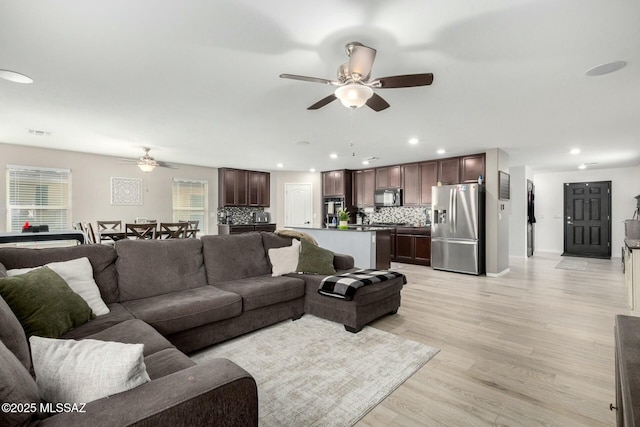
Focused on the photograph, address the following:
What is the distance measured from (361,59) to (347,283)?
1.99m

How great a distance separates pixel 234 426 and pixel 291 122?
363cm

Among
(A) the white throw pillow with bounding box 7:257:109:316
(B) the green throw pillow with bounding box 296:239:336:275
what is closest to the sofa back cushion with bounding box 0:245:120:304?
(A) the white throw pillow with bounding box 7:257:109:316

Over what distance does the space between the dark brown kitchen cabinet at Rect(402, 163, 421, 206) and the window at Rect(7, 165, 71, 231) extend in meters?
7.27

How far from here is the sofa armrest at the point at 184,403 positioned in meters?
0.87

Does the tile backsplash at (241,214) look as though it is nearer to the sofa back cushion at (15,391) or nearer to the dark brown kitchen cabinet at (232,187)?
the dark brown kitchen cabinet at (232,187)

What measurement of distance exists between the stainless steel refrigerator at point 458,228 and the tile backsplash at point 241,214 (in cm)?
515

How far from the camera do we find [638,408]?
69cm

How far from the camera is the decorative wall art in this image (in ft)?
21.4

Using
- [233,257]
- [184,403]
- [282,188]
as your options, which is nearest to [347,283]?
[233,257]

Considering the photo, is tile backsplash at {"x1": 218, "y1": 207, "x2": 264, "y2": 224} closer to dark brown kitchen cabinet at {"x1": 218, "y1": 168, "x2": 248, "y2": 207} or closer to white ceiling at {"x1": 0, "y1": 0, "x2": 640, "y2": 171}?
dark brown kitchen cabinet at {"x1": 218, "y1": 168, "x2": 248, "y2": 207}

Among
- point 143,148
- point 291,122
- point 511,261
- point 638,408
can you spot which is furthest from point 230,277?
point 511,261

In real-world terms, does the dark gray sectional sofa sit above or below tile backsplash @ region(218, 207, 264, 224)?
below

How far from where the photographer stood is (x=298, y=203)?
932cm

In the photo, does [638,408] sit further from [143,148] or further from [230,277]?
[143,148]
